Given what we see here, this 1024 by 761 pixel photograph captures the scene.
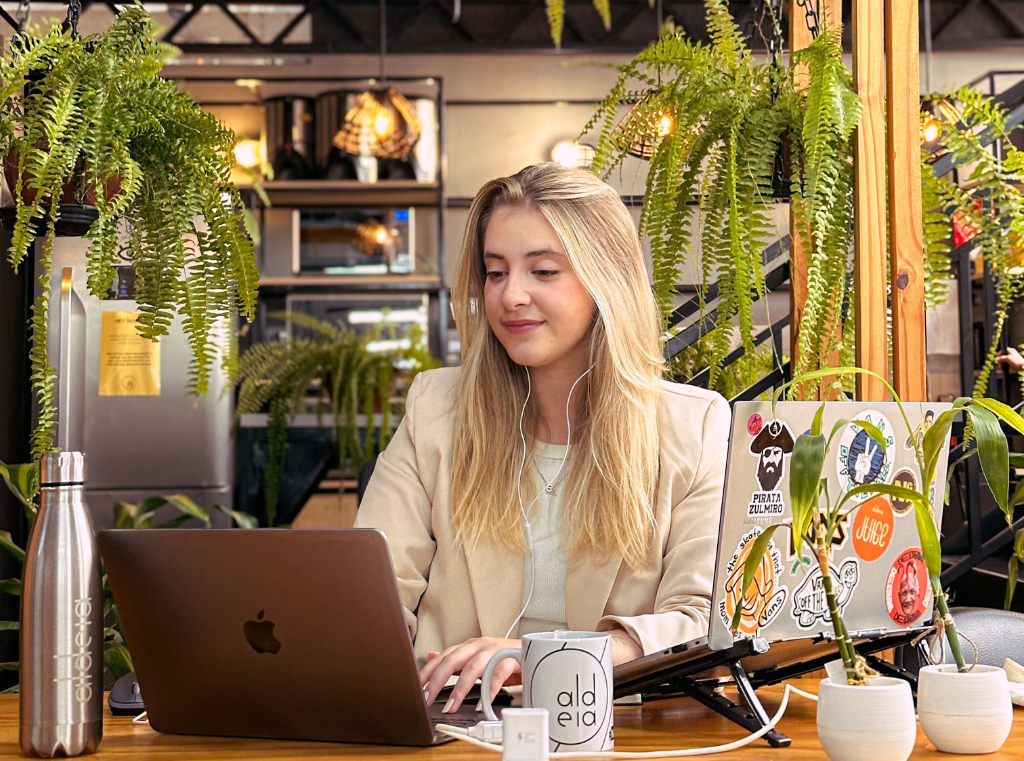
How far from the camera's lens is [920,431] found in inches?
38.6

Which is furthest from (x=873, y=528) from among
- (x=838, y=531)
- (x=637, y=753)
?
(x=637, y=753)

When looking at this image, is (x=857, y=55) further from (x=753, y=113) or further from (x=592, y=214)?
(x=592, y=214)

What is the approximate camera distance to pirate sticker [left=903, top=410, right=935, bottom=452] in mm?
976

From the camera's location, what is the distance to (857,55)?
150 cm

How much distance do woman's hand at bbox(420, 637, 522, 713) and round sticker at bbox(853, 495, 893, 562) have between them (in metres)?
0.33

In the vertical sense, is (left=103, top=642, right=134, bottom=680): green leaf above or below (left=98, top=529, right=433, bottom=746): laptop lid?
below

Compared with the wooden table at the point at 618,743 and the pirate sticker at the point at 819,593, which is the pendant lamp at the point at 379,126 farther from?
A: the pirate sticker at the point at 819,593

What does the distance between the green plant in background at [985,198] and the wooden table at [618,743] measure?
0.74 m


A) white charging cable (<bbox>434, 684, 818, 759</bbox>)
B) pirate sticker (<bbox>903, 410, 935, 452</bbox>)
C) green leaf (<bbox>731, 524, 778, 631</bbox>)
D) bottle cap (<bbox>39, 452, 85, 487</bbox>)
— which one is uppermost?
pirate sticker (<bbox>903, 410, 935, 452</bbox>)

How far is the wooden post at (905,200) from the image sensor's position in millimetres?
1495

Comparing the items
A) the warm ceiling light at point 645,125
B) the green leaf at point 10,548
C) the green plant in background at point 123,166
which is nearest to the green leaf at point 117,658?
the green leaf at point 10,548

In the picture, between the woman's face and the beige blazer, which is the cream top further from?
the woman's face

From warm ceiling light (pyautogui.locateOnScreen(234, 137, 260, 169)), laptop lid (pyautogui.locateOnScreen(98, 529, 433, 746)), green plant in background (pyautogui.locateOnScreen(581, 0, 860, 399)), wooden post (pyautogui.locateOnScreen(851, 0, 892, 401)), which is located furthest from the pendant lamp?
laptop lid (pyautogui.locateOnScreen(98, 529, 433, 746))

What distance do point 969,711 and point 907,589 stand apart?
0.15 metres
